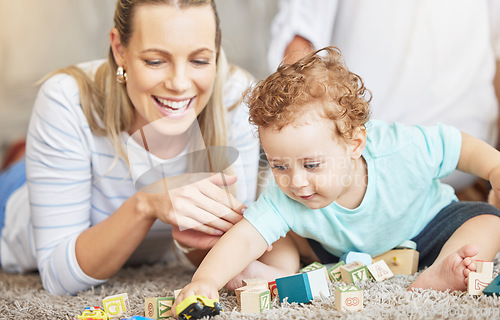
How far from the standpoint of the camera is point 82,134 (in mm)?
1036

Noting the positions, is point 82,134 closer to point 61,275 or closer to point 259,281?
point 61,275

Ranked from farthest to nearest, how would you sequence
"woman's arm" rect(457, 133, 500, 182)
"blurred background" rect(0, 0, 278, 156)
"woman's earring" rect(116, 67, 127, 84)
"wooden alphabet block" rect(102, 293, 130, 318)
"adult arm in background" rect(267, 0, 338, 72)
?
"blurred background" rect(0, 0, 278, 156)
"adult arm in background" rect(267, 0, 338, 72)
"woman's earring" rect(116, 67, 127, 84)
"woman's arm" rect(457, 133, 500, 182)
"wooden alphabet block" rect(102, 293, 130, 318)

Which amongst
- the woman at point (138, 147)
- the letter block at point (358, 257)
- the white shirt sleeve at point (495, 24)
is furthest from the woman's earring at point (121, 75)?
the white shirt sleeve at point (495, 24)

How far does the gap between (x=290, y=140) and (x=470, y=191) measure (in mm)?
753

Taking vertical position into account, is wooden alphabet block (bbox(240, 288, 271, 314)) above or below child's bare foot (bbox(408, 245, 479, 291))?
below

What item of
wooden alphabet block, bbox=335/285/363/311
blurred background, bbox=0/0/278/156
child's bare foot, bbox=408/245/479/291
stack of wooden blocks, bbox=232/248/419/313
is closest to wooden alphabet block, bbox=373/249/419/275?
stack of wooden blocks, bbox=232/248/419/313

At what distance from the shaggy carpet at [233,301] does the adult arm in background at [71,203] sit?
5 cm

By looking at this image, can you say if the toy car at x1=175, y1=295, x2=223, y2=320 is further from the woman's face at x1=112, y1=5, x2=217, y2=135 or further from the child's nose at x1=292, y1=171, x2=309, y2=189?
the woman's face at x1=112, y1=5, x2=217, y2=135

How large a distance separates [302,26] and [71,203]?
67 centimetres

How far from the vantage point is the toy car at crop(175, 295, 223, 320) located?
26.3 inches

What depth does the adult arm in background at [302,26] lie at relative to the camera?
1224mm

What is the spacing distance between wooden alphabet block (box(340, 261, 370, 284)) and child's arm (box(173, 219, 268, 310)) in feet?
0.44

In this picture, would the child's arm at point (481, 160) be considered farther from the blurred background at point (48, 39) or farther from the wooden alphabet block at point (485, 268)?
the blurred background at point (48, 39)

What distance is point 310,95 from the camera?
0.78m
